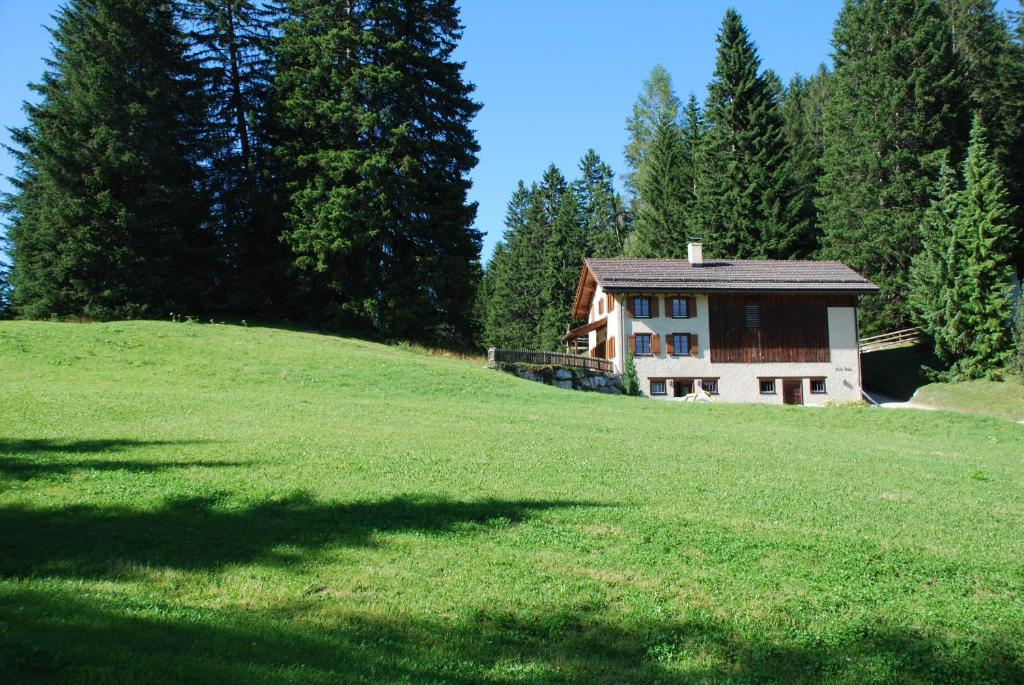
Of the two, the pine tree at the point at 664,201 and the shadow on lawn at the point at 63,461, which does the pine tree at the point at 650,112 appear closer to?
the pine tree at the point at 664,201

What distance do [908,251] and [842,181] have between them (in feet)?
25.1

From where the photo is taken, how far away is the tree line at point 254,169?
37.3 metres

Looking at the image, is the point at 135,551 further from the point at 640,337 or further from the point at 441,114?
the point at 441,114

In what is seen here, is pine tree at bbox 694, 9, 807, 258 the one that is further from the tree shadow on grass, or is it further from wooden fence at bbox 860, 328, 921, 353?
the tree shadow on grass

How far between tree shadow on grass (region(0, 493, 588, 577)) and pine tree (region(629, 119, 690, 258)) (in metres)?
54.3

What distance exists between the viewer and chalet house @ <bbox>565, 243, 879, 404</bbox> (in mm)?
42000

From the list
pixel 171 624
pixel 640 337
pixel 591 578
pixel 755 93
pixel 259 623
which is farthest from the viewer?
pixel 755 93

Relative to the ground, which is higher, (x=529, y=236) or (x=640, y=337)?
(x=529, y=236)

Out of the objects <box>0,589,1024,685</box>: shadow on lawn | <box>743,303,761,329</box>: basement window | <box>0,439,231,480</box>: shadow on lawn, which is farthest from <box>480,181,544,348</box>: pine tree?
<box>0,589,1024,685</box>: shadow on lawn

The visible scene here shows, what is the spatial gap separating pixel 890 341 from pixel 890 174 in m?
11.8

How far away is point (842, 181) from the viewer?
52.8m

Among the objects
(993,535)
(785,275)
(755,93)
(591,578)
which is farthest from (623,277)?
(591,578)

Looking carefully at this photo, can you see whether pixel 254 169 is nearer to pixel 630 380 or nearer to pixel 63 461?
pixel 630 380

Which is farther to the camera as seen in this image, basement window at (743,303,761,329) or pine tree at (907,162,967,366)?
basement window at (743,303,761,329)
